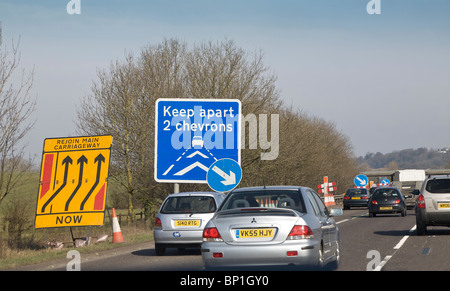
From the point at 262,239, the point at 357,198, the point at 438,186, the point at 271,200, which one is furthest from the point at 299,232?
the point at 357,198

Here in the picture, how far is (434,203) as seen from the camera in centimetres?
2141

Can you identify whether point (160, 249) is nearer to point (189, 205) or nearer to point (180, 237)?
point (180, 237)

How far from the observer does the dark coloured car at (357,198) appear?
5134cm

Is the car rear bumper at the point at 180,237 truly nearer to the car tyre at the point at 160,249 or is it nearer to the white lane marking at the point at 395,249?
the car tyre at the point at 160,249

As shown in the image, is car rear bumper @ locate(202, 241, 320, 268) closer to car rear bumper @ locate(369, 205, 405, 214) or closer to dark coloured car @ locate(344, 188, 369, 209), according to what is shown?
car rear bumper @ locate(369, 205, 405, 214)

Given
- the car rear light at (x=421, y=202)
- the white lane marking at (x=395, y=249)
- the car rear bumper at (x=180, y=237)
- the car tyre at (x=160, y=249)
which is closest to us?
the white lane marking at (x=395, y=249)

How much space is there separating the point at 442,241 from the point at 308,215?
31.9ft

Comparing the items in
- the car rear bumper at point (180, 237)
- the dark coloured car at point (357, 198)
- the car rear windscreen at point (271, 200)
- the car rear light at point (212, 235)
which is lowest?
the car rear bumper at point (180, 237)

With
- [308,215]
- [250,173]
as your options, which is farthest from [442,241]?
[250,173]

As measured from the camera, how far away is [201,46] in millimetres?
42188

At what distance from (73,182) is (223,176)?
4.40 m

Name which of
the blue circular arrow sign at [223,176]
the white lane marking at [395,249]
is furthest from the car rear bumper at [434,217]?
the blue circular arrow sign at [223,176]

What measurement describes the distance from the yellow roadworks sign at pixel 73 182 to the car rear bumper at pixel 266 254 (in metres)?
10.9
